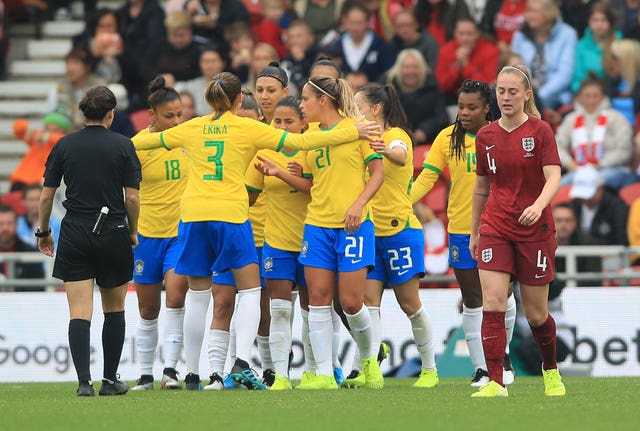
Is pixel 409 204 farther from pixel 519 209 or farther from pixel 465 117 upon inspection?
pixel 519 209

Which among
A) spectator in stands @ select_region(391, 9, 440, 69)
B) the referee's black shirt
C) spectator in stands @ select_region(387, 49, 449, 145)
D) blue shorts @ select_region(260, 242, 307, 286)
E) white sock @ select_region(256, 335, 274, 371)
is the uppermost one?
spectator in stands @ select_region(391, 9, 440, 69)

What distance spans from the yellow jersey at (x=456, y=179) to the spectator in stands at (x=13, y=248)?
5656 millimetres

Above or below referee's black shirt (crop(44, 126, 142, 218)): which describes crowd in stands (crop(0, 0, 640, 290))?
above

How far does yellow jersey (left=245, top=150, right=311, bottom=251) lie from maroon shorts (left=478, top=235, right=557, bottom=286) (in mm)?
2019

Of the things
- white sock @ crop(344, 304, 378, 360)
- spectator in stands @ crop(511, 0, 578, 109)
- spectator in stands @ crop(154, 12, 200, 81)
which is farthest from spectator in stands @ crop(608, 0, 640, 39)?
white sock @ crop(344, 304, 378, 360)

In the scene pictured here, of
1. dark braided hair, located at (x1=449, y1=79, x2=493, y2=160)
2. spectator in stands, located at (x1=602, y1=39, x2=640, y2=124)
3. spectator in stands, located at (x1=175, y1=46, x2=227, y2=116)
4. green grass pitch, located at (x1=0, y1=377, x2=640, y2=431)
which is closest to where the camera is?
green grass pitch, located at (x1=0, y1=377, x2=640, y2=431)

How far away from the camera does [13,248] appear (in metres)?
16.3

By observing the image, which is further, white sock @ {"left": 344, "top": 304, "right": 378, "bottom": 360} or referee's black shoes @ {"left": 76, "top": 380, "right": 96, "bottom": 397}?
white sock @ {"left": 344, "top": 304, "right": 378, "bottom": 360}

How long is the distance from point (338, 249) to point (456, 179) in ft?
4.84

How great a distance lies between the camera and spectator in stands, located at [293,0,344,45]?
19156mm

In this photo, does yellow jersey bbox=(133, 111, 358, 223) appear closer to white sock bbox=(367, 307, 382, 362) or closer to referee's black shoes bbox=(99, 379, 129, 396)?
referee's black shoes bbox=(99, 379, 129, 396)

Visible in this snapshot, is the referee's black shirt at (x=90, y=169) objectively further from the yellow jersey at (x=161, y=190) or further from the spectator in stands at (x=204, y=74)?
the spectator in stands at (x=204, y=74)

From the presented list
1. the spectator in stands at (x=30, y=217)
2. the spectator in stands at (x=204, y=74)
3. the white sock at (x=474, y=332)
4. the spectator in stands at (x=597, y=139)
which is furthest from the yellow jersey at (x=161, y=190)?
the spectator in stands at (x=597, y=139)

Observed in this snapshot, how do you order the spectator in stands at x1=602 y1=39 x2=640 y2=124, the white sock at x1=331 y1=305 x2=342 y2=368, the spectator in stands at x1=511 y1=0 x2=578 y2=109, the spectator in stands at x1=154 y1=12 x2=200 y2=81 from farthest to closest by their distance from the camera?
1. the spectator in stands at x1=154 y1=12 x2=200 y2=81
2. the spectator in stands at x1=511 y1=0 x2=578 y2=109
3. the spectator in stands at x1=602 y1=39 x2=640 y2=124
4. the white sock at x1=331 y1=305 x2=342 y2=368
